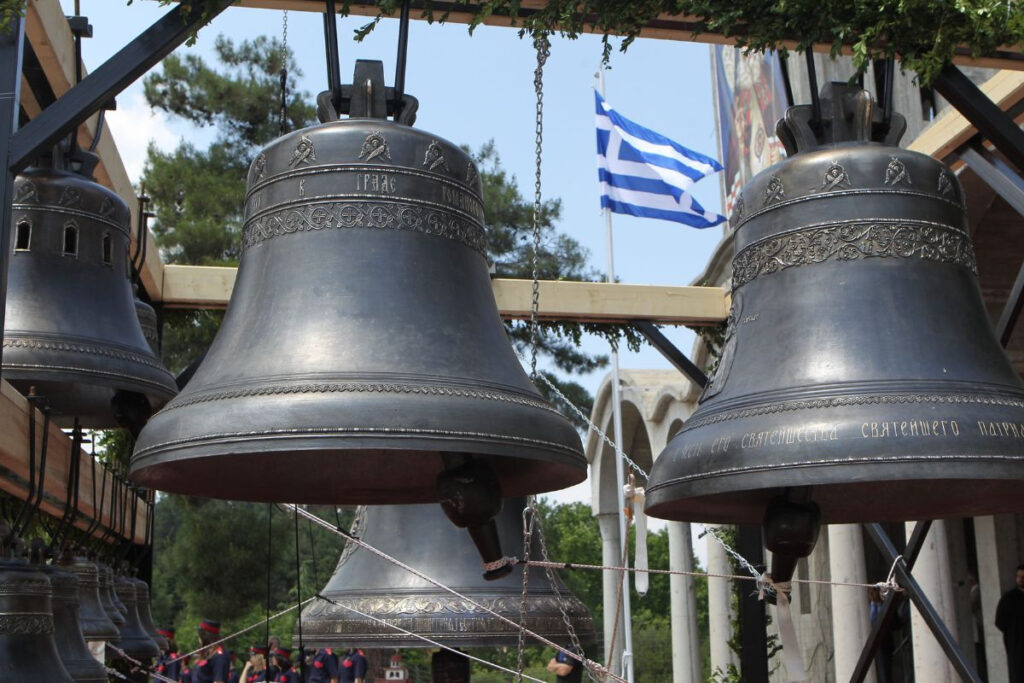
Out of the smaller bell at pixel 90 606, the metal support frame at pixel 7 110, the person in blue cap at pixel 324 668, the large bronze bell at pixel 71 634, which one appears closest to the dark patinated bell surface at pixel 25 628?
the large bronze bell at pixel 71 634

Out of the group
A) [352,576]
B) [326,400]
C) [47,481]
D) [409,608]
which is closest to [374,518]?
[352,576]

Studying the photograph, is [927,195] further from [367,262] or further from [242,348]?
[242,348]

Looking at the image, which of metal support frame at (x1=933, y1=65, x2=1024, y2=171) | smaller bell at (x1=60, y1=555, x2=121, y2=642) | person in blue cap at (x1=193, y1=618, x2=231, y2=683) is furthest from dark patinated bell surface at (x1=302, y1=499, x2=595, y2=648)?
person in blue cap at (x1=193, y1=618, x2=231, y2=683)

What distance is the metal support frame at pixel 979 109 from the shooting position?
457 centimetres

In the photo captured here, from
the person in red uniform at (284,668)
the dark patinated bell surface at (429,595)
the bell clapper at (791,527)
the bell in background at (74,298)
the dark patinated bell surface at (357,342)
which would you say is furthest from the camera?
the person in red uniform at (284,668)

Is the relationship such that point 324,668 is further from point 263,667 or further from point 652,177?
point 652,177

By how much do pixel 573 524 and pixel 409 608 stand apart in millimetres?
45284

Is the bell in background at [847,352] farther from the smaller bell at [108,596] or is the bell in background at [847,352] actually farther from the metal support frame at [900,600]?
the smaller bell at [108,596]

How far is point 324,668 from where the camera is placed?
19.8m

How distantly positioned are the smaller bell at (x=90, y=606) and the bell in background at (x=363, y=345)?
91 centimetres

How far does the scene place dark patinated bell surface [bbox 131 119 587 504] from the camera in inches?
119

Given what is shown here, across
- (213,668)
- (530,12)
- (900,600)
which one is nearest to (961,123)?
(900,600)

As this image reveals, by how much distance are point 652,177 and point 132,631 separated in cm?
761

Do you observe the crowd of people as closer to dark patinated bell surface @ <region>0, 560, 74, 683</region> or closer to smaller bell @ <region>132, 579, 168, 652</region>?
smaller bell @ <region>132, 579, 168, 652</region>
